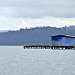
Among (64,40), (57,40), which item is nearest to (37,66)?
(64,40)

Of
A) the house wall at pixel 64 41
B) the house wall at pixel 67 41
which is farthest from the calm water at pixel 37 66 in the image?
the house wall at pixel 67 41

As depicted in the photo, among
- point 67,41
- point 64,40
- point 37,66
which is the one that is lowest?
point 37,66

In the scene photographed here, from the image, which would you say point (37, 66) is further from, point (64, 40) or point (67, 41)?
point (67, 41)

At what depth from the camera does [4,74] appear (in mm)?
47625

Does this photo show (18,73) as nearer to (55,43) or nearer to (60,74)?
(60,74)

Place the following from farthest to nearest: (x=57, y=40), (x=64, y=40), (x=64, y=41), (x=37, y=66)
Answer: (x=57, y=40)
(x=64, y=41)
(x=64, y=40)
(x=37, y=66)

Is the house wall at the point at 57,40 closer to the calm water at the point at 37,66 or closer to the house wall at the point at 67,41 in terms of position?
the house wall at the point at 67,41

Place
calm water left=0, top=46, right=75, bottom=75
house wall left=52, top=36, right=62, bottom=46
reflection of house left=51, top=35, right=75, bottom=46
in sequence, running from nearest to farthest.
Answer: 1. calm water left=0, top=46, right=75, bottom=75
2. reflection of house left=51, top=35, right=75, bottom=46
3. house wall left=52, top=36, right=62, bottom=46

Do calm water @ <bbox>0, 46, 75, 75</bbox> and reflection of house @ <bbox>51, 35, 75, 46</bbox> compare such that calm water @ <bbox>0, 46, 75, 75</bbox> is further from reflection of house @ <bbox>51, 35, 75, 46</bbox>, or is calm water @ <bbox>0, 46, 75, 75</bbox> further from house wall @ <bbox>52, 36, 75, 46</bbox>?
house wall @ <bbox>52, 36, 75, 46</bbox>

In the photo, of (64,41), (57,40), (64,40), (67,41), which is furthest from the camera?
(57,40)

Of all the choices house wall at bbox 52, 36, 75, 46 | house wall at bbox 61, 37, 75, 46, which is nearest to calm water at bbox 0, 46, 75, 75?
house wall at bbox 52, 36, 75, 46

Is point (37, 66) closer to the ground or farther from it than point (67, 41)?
closer to the ground

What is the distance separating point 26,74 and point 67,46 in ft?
267

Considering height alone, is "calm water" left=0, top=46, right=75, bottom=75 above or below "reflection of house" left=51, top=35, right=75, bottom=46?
below
